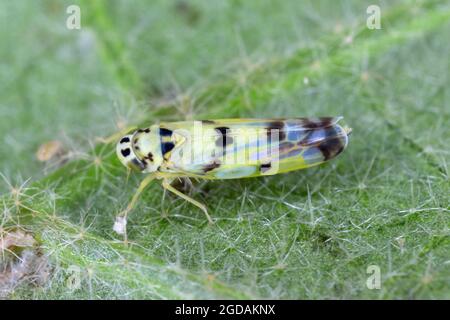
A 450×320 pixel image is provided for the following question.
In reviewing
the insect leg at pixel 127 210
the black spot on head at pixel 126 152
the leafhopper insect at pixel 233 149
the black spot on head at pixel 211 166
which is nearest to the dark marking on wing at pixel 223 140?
the leafhopper insect at pixel 233 149

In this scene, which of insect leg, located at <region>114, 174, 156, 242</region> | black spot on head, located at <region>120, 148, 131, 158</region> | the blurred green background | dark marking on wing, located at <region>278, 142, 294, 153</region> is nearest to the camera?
the blurred green background

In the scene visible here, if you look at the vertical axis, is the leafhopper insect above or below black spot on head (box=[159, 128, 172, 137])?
below

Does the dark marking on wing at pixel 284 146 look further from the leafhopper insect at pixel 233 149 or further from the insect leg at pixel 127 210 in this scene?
the insect leg at pixel 127 210

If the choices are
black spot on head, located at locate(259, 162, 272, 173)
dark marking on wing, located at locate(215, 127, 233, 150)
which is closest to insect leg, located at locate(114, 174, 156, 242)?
dark marking on wing, located at locate(215, 127, 233, 150)

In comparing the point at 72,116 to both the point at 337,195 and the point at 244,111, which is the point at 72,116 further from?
the point at 337,195

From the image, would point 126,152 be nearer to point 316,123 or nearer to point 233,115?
point 233,115

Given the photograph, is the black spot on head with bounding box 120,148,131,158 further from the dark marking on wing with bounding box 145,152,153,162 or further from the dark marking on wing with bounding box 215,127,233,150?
the dark marking on wing with bounding box 215,127,233,150
